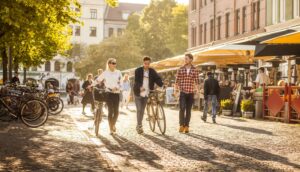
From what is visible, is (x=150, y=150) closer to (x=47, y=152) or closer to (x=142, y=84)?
(x=47, y=152)

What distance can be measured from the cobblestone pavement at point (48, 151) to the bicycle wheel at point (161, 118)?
1.75 metres

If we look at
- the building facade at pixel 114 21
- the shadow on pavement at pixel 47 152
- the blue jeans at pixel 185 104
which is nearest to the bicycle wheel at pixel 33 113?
the shadow on pavement at pixel 47 152

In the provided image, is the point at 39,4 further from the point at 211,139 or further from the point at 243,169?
the point at 243,169

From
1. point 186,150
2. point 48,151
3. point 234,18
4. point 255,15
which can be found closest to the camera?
point 48,151

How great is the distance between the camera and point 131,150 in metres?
9.75

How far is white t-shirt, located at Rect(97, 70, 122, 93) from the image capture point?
12703 mm

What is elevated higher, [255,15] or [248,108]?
[255,15]

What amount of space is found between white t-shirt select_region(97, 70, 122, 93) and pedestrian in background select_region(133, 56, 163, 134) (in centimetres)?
51

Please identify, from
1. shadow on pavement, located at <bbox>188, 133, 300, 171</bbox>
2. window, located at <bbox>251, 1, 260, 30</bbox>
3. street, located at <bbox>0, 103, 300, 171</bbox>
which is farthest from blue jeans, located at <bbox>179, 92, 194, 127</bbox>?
window, located at <bbox>251, 1, 260, 30</bbox>

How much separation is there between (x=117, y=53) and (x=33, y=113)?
5496 cm

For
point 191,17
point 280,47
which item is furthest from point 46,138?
point 191,17

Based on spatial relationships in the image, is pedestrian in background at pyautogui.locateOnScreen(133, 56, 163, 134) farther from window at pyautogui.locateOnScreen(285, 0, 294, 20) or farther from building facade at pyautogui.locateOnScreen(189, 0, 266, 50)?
building facade at pyautogui.locateOnScreen(189, 0, 266, 50)

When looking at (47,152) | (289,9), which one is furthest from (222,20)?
(47,152)

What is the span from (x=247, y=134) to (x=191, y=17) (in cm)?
3815
